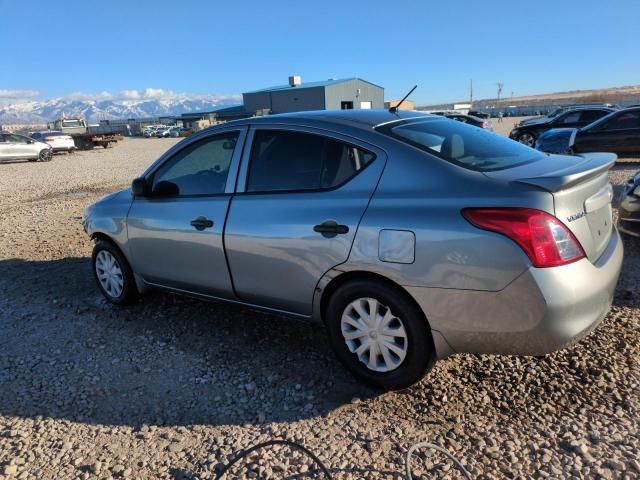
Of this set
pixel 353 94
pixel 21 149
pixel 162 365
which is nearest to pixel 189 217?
pixel 162 365

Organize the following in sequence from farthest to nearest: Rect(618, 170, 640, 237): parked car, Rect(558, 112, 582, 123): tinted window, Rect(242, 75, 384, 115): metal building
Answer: Rect(242, 75, 384, 115): metal building
Rect(558, 112, 582, 123): tinted window
Rect(618, 170, 640, 237): parked car

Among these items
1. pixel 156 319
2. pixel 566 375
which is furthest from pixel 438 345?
pixel 156 319

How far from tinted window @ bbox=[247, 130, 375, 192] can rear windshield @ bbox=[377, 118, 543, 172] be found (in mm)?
284

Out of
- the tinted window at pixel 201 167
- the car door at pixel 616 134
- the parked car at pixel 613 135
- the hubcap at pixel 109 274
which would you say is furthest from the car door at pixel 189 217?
the car door at pixel 616 134

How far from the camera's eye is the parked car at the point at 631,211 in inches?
207

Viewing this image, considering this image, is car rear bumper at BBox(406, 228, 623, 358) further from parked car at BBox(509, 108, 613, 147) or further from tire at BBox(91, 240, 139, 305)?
parked car at BBox(509, 108, 613, 147)

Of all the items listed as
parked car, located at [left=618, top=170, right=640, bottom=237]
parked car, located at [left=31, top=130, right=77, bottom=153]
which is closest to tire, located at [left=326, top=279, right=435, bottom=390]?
parked car, located at [left=618, top=170, right=640, bottom=237]

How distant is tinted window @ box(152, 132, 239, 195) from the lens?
368 cm

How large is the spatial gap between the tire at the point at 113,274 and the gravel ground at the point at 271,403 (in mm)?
201

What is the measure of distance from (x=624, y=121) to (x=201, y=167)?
38.6 feet

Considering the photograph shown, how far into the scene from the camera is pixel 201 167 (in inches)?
154

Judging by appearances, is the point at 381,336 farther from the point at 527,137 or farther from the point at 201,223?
the point at 527,137

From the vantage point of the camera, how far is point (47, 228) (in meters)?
7.96

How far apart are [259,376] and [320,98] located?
186 ft
